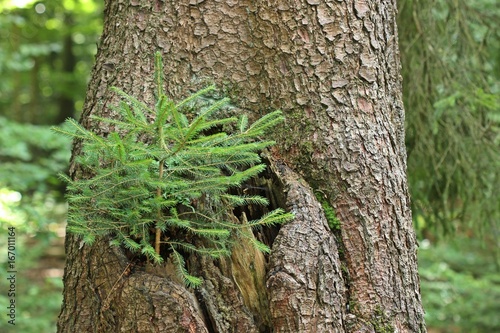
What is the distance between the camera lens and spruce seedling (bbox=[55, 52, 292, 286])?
83.9 inches

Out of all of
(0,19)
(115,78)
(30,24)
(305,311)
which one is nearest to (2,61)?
(0,19)

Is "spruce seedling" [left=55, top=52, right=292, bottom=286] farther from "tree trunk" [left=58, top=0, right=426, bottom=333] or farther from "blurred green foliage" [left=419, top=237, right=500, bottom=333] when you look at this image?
"blurred green foliage" [left=419, top=237, right=500, bottom=333]

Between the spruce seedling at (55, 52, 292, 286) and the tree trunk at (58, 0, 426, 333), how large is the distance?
0.12 meters

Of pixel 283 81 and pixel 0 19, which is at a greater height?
pixel 0 19

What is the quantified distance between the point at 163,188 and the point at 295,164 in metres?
0.72

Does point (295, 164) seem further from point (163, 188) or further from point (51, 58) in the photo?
point (51, 58)

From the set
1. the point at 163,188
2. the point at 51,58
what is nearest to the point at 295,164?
the point at 163,188

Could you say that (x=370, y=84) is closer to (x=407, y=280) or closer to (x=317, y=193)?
(x=317, y=193)

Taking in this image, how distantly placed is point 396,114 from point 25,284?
24.9 ft

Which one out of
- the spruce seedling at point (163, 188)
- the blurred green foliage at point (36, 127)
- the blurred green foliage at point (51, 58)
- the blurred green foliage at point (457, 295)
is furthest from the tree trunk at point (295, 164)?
the blurred green foliage at point (51, 58)

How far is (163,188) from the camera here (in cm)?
221

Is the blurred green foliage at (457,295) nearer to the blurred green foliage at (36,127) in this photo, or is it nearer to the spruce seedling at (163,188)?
the blurred green foliage at (36,127)

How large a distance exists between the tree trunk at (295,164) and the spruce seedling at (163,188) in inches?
4.6

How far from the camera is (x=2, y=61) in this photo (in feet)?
25.1
